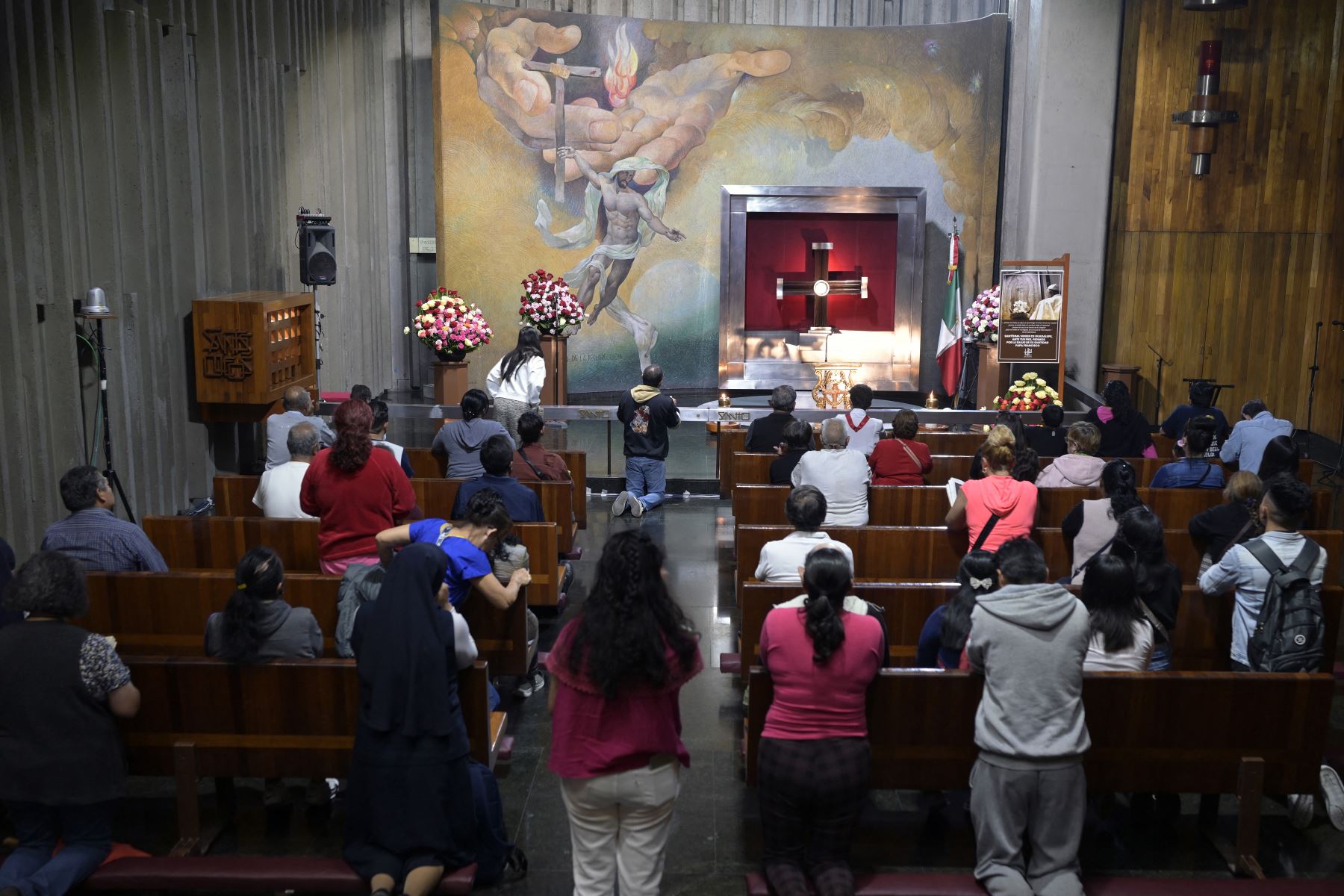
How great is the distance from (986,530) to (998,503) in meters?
0.15

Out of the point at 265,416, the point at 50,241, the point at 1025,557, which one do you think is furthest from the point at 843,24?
the point at 1025,557

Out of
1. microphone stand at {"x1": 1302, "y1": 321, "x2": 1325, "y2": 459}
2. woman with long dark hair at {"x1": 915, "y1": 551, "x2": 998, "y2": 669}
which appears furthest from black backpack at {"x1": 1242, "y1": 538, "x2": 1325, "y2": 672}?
microphone stand at {"x1": 1302, "y1": 321, "x2": 1325, "y2": 459}

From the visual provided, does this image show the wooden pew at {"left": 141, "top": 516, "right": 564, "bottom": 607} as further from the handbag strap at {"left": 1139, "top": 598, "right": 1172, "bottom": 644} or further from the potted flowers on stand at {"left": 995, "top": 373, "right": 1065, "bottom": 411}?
the potted flowers on stand at {"left": 995, "top": 373, "right": 1065, "bottom": 411}

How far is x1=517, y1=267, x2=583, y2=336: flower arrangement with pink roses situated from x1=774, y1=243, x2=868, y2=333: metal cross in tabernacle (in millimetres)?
3447

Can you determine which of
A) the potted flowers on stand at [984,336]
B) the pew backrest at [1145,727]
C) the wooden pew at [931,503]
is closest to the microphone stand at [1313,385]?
the potted flowers on stand at [984,336]

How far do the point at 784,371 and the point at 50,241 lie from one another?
9.69 metres

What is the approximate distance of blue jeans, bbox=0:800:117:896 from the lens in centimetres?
368

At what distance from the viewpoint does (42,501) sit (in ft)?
23.4

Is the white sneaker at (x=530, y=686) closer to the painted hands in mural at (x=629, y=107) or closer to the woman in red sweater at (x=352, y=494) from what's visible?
the woman in red sweater at (x=352, y=494)

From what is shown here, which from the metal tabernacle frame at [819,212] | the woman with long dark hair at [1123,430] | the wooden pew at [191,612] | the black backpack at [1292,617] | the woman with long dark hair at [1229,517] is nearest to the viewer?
the black backpack at [1292,617]

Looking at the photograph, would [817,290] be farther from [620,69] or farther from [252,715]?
[252,715]

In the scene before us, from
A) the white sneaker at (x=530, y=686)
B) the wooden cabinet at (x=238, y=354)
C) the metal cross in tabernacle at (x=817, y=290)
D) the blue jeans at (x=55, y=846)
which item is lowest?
the white sneaker at (x=530, y=686)

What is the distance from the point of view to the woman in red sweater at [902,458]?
7.21 m

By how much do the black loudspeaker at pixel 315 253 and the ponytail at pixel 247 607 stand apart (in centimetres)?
668
